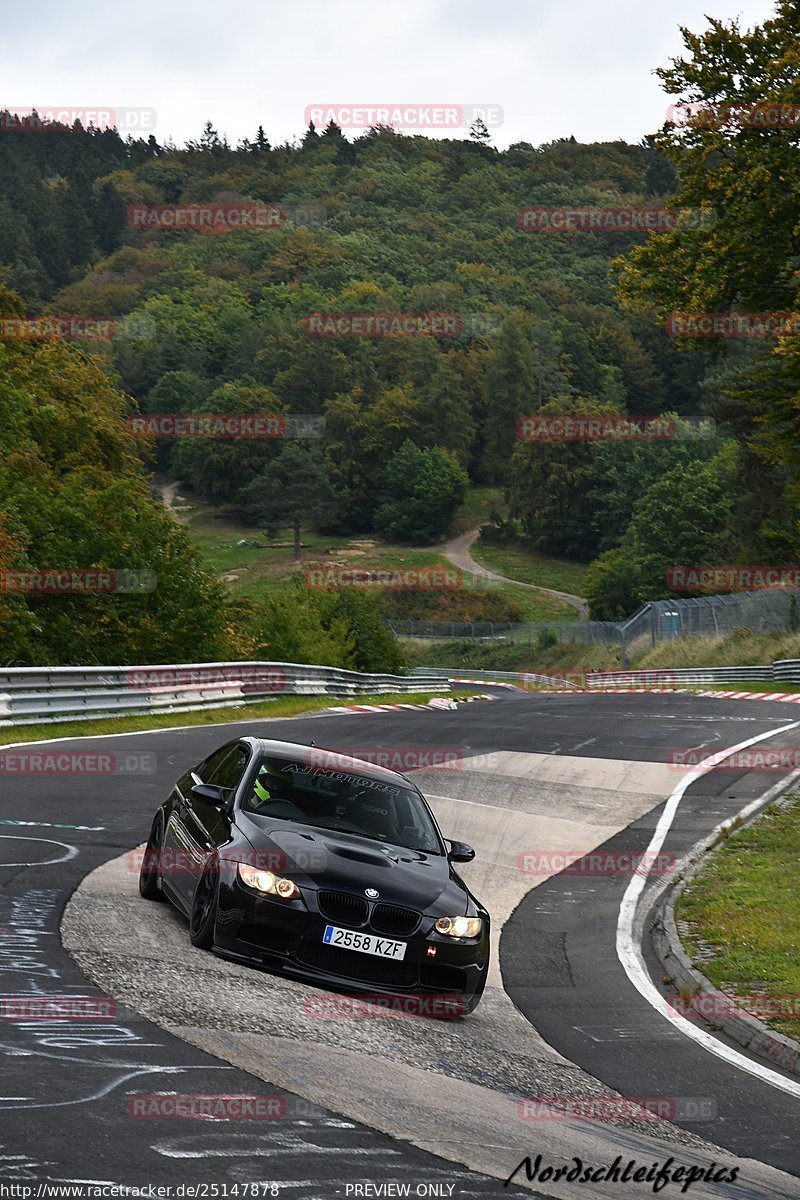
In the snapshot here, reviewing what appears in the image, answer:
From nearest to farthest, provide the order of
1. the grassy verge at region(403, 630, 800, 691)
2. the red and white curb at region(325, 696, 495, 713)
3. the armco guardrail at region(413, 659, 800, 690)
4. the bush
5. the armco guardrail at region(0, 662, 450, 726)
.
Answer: the armco guardrail at region(0, 662, 450, 726)
the red and white curb at region(325, 696, 495, 713)
the armco guardrail at region(413, 659, 800, 690)
the grassy verge at region(403, 630, 800, 691)
the bush

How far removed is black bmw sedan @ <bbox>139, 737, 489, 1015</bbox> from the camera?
28.3ft

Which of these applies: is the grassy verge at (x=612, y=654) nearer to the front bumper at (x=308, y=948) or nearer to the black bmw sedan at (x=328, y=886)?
the black bmw sedan at (x=328, y=886)

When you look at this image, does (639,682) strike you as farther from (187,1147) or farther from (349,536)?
(349,536)

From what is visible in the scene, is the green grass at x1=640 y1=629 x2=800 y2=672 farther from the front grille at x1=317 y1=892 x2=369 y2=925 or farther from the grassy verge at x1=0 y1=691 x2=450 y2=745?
the front grille at x1=317 y1=892 x2=369 y2=925

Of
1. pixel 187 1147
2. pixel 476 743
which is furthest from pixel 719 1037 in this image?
pixel 476 743

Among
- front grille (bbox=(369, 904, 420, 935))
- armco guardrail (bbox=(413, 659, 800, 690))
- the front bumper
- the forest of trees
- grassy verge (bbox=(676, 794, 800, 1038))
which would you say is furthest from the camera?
armco guardrail (bbox=(413, 659, 800, 690))

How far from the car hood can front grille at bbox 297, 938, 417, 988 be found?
37 cm

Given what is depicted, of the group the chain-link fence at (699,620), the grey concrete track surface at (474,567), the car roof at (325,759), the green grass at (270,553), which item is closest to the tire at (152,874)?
the car roof at (325,759)

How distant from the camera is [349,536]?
152 meters

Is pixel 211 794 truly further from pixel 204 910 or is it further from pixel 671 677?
pixel 671 677

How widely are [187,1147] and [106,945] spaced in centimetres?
375

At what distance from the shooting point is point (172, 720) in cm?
2800

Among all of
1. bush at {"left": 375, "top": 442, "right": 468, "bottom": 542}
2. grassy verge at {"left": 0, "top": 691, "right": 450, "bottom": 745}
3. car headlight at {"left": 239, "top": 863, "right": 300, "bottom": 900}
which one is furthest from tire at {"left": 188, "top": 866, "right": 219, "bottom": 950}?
bush at {"left": 375, "top": 442, "right": 468, "bottom": 542}

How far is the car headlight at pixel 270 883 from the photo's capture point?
28.5ft
